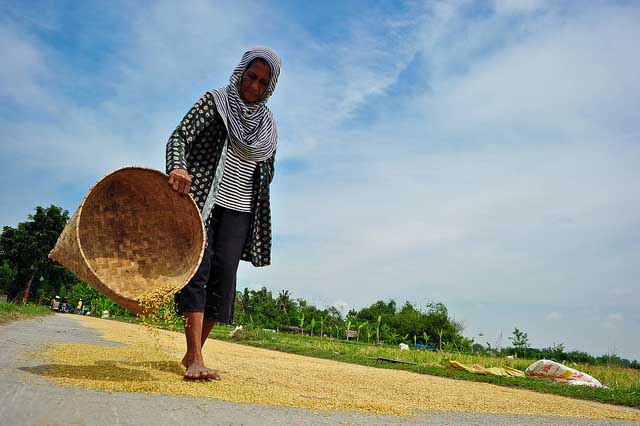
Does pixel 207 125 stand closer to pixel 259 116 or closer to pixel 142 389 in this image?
pixel 259 116

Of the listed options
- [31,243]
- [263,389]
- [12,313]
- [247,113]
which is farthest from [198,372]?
[31,243]

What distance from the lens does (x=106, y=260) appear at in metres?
2.79

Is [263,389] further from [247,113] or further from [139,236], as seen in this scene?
[247,113]

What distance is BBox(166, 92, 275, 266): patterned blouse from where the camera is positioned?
3.04 m

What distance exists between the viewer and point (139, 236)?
3.01m

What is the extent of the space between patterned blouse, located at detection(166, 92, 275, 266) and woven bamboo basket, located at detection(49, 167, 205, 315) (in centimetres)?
19

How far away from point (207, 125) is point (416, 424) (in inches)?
85.7

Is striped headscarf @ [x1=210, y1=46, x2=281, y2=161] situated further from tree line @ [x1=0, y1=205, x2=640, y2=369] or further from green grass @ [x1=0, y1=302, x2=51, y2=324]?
tree line @ [x1=0, y1=205, x2=640, y2=369]

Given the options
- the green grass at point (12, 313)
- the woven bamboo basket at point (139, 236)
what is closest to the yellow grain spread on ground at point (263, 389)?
the woven bamboo basket at point (139, 236)

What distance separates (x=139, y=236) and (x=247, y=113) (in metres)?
1.10

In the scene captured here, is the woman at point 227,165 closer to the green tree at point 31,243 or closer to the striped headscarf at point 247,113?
the striped headscarf at point 247,113

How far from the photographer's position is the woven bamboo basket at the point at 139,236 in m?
2.61

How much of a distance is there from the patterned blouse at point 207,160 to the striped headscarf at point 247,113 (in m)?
0.06

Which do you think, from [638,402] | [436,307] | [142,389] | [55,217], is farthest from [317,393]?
[436,307]
